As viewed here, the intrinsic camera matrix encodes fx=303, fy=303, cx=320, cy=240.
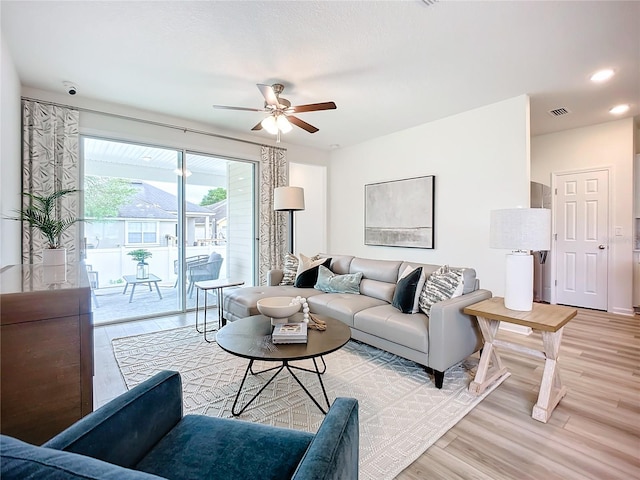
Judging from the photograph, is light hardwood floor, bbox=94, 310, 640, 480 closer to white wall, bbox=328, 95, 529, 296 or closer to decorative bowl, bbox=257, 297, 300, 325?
decorative bowl, bbox=257, 297, 300, 325

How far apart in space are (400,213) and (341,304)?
2303mm

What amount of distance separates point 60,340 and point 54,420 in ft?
1.04

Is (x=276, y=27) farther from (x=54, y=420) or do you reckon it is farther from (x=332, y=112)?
(x=54, y=420)

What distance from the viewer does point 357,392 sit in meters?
2.25

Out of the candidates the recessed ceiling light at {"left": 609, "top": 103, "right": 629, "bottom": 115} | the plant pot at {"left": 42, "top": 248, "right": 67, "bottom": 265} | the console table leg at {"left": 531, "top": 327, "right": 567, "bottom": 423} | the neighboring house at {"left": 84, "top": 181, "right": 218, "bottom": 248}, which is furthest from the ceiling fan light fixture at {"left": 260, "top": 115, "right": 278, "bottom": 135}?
the recessed ceiling light at {"left": 609, "top": 103, "right": 629, "bottom": 115}

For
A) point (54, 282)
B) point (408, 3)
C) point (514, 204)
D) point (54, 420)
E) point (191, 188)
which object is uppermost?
point (408, 3)

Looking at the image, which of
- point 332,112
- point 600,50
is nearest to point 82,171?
point 332,112

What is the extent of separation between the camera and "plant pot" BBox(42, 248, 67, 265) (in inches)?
90.1

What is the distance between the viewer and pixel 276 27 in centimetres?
234

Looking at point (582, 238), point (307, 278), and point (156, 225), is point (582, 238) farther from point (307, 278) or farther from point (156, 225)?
point (156, 225)

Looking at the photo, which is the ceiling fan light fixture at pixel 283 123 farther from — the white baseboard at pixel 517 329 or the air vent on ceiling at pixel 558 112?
the air vent on ceiling at pixel 558 112

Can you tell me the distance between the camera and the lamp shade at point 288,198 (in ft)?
13.1

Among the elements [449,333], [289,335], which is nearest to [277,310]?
[289,335]

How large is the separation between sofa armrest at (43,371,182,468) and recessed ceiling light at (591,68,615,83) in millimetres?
4389
